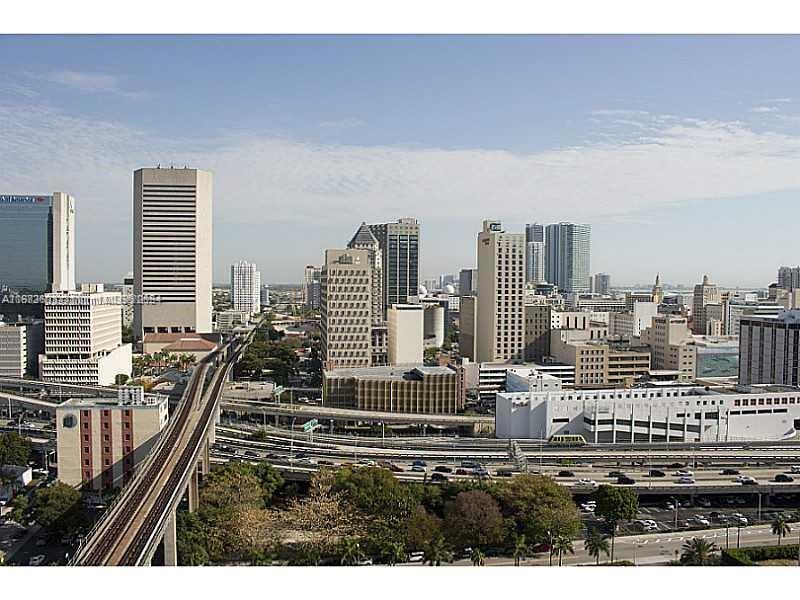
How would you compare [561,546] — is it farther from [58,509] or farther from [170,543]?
[58,509]

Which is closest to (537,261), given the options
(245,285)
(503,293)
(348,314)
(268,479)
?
(245,285)

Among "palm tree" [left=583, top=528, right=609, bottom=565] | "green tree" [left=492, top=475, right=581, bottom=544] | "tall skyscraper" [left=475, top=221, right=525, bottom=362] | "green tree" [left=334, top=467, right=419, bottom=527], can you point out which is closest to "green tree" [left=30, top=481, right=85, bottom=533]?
"green tree" [left=334, top=467, right=419, bottom=527]

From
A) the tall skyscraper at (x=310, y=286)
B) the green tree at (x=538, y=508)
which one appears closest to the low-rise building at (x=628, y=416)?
the green tree at (x=538, y=508)

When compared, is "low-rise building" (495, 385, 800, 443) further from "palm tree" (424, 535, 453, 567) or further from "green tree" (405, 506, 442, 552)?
"palm tree" (424, 535, 453, 567)

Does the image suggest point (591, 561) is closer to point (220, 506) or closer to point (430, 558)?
point (430, 558)

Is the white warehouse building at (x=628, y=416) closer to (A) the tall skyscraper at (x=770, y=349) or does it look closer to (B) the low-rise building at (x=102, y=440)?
(A) the tall skyscraper at (x=770, y=349)

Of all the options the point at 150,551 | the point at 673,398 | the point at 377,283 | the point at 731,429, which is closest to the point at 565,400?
the point at 673,398

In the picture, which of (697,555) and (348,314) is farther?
(348,314)

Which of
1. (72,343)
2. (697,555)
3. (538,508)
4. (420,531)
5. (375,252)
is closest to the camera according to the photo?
(697,555)
